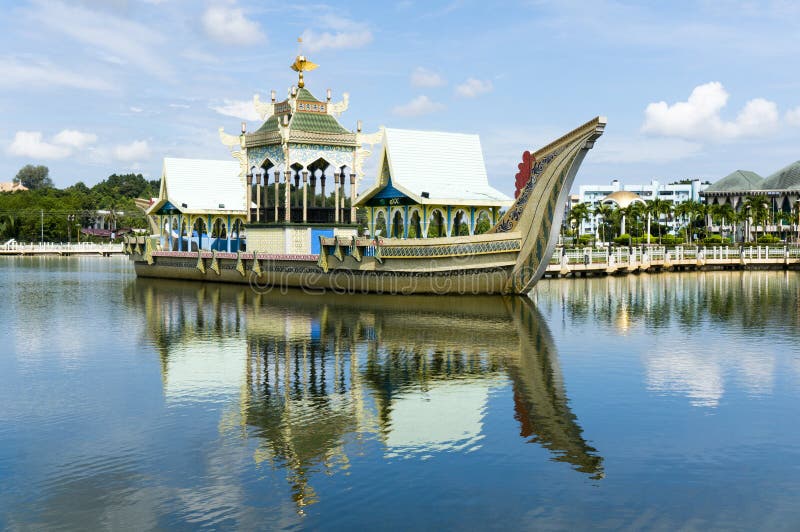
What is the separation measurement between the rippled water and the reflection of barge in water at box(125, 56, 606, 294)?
6.27m

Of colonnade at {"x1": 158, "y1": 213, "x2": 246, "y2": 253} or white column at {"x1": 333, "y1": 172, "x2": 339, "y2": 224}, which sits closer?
white column at {"x1": 333, "y1": 172, "x2": 339, "y2": 224}

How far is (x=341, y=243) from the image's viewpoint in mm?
41688

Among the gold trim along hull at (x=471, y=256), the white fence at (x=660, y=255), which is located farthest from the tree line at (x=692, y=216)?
the gold trim along hull at (x=471, y=256)

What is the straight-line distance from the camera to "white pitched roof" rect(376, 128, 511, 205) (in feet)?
137

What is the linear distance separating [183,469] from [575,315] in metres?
23.2

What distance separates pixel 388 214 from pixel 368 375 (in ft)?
82.3

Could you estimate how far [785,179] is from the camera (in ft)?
411

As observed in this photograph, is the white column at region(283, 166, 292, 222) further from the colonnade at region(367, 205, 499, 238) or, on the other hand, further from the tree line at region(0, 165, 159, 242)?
the tree line at region(0, 165, 159, 242)

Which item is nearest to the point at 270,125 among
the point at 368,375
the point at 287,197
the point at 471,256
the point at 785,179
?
the point at 287,197

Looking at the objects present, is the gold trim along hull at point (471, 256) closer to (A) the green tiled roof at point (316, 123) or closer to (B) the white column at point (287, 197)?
(B) the white column at point (287, 197)

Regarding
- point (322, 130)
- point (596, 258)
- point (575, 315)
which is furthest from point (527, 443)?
point (596, 258)

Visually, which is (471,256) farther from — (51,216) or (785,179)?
(51,216)

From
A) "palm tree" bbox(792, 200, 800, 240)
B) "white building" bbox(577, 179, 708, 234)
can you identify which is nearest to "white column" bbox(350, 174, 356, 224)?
"palm tree" bbox(792, 200, 800, 240)

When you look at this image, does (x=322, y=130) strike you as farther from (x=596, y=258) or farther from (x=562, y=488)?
(x=562, y=488)
